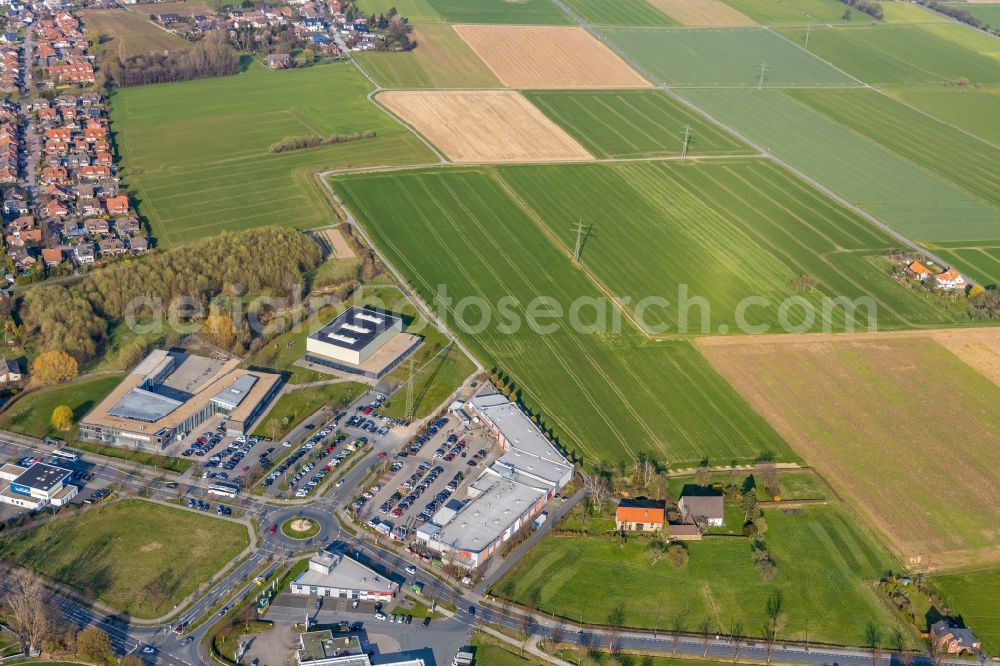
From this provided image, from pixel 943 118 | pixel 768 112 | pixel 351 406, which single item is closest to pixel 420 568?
pixel 351 406

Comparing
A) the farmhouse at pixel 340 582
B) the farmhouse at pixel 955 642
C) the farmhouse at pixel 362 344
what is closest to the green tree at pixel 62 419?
the farmhouse at pixel 362 344

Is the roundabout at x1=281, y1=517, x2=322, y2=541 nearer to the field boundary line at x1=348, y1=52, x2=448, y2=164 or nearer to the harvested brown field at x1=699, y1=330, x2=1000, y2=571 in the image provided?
the harvested brown field at x1=699, y1=330, x2=1000, y2=571

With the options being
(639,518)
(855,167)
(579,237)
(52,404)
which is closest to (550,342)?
(579,237)

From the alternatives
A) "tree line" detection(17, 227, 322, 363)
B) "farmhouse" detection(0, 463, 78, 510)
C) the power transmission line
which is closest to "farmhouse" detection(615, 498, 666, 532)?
"tree line" detection(17, 227, 322, 363)

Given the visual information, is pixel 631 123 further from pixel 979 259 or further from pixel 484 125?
pixel 979 259

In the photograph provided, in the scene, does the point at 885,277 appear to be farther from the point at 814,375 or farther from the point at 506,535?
the point at 506,535

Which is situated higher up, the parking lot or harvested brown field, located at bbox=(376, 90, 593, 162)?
harvested brown field, located at bbox=(376, 90, 593, 162)

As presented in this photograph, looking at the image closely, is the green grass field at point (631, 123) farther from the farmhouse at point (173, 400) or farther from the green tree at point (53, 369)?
the green tree at point (53, 369)

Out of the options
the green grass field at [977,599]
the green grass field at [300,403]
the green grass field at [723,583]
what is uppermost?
the green grass field at [300,403]
